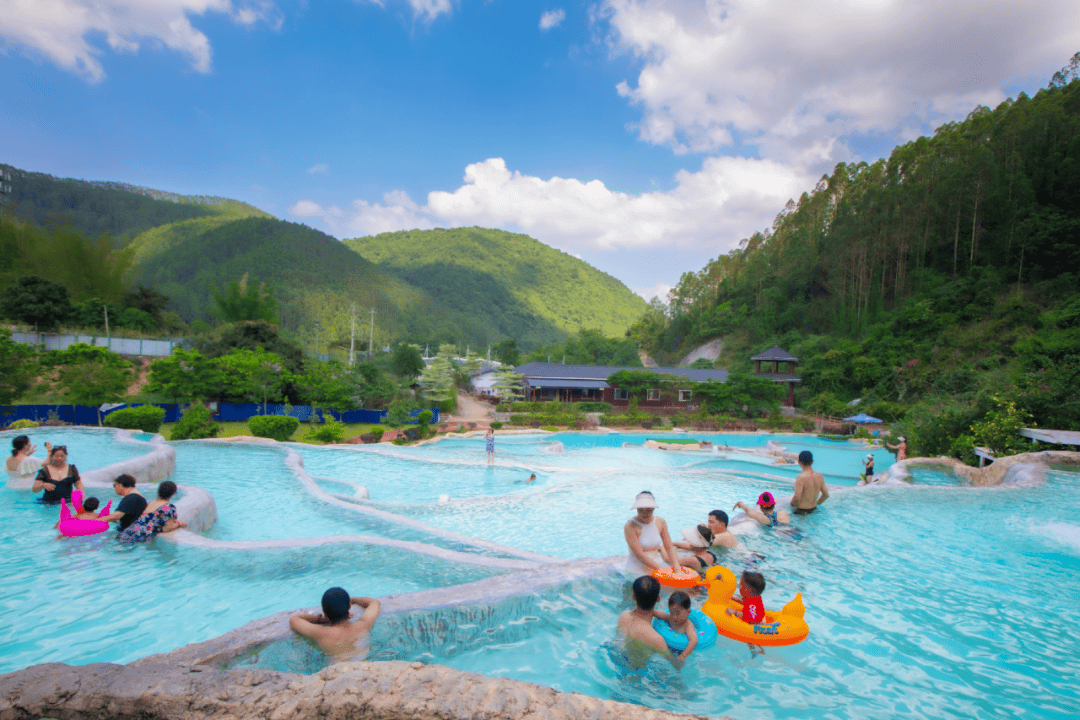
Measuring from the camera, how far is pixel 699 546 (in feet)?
16.3

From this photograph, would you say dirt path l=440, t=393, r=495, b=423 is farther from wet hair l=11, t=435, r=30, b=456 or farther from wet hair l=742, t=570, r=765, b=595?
wet hair l=742, t=570, r=765, b=595

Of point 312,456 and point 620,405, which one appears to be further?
point 620,405

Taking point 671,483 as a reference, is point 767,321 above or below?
above

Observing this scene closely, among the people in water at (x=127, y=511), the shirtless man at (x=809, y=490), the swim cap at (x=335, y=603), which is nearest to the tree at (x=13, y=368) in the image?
the people in water at (x=127, y=511)

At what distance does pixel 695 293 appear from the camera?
61844 mm

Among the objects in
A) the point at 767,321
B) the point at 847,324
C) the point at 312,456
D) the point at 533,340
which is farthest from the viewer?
the point at 533,340

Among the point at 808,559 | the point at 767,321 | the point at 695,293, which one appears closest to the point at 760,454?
the point at 808,559

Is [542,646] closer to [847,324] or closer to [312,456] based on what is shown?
[312,456]

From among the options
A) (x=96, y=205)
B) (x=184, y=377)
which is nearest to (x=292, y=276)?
(x=96, y=205)

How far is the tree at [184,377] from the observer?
747 inches

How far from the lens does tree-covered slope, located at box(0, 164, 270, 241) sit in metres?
56.1

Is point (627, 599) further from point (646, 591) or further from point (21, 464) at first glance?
point (21, 464)

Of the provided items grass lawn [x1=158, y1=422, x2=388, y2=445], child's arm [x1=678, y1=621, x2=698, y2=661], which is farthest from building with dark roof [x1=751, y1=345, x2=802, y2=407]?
child's arm [x1=678, y1=621, x2=698, y2=661]

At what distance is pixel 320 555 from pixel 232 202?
101 metres
